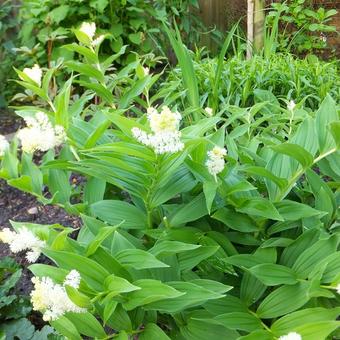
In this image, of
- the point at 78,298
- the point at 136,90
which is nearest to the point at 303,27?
the point at 136,90

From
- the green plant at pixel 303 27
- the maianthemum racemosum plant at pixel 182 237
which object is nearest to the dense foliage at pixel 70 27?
the green plant at pixel 303 27

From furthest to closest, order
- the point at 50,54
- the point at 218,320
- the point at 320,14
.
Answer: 1. the point at 320,14
2. the point at 50,54
3. the point at 218,320

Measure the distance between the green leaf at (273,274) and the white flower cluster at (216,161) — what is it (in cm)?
22

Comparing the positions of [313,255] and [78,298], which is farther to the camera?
[313,255]

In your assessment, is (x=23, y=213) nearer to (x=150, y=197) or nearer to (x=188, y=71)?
(x=188, y=71)

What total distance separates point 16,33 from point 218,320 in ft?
12.6

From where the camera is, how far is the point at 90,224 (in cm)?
101

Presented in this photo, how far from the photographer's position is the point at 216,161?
2.97 feet

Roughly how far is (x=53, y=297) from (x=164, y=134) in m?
0.33

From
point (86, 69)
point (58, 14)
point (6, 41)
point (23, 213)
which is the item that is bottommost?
point (23, 213)

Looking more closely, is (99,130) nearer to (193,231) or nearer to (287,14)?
(193,231)

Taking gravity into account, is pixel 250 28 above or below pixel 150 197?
below

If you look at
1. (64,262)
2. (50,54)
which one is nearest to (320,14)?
(50,54)

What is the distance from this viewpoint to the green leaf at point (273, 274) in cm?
95
